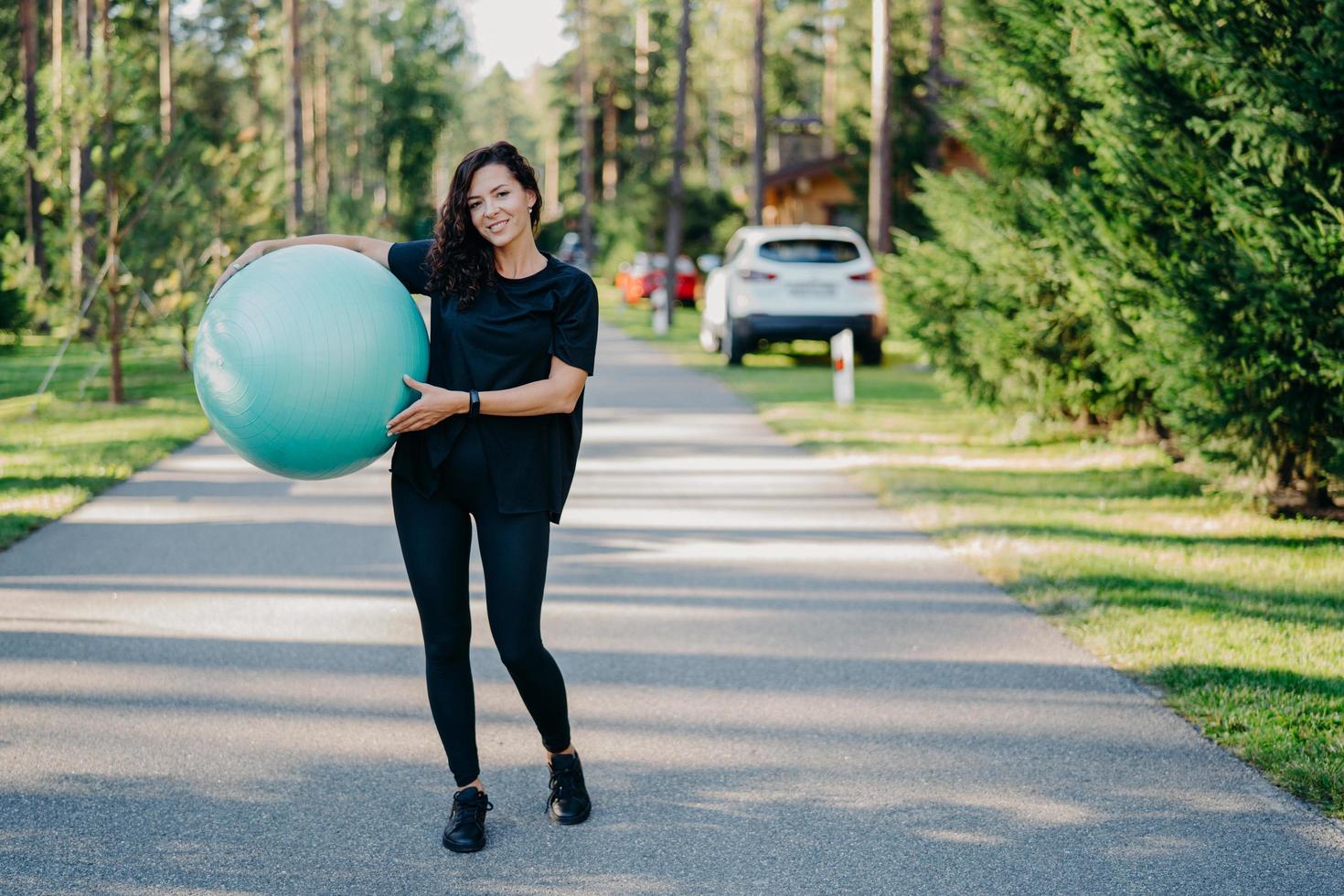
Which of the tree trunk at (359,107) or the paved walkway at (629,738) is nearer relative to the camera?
the paved walkway at (629,738)

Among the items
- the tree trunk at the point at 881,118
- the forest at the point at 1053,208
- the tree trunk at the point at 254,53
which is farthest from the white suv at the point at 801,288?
the tree trunk at the point at 254,53

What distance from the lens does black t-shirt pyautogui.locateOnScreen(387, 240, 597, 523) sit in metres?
3.93

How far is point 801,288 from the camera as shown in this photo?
20.4 m

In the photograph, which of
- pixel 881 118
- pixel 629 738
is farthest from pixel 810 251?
pixel 629 738

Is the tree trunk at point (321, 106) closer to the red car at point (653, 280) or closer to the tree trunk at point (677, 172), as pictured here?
the red car at point (653, 280)

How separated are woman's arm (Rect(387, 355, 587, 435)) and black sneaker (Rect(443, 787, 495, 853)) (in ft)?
3.44

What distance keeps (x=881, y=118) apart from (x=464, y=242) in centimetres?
2252

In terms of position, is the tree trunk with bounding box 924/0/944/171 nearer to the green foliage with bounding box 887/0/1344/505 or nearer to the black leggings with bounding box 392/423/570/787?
the green foliage with bounding box 887/0/1344/505

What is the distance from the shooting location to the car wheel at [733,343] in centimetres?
2086

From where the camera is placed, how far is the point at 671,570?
7832 millimetres

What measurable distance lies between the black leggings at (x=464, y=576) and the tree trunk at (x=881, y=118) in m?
21.9

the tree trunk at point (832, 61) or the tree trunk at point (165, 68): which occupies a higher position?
the tree trunk at point (832, 61)

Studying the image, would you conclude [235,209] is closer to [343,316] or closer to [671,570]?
[671,570]

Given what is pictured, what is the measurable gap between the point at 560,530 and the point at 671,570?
1.38 meters
